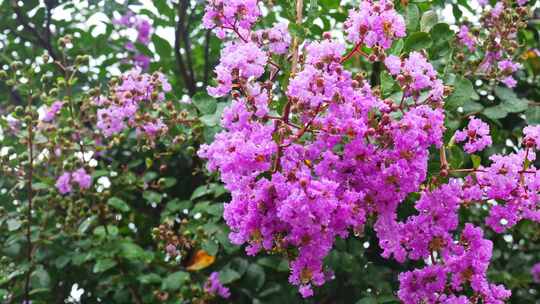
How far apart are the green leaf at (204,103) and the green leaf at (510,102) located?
876 millimetres

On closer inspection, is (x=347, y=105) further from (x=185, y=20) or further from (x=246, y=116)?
(x=185, y=20)

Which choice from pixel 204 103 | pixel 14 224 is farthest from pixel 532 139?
pixel 14 224

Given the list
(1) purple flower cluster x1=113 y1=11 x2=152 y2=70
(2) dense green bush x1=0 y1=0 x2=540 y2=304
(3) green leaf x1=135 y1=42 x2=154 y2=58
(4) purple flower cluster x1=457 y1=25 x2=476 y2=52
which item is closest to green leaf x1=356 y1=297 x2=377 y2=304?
(2) dense green bush x1=0 y1=0 x2=540 y2=304

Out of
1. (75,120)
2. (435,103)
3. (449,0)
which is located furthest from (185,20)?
(435,103)

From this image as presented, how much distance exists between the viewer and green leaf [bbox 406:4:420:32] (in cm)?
160

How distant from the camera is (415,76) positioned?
128 centimetres

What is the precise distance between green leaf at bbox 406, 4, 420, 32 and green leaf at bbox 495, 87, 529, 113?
55 cm

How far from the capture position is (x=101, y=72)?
2.68m

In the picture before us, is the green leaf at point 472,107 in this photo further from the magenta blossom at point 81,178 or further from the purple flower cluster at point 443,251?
the magenta blossom at point 81,178

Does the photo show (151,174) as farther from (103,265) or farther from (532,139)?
(532,139)

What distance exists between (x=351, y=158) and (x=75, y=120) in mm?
1208

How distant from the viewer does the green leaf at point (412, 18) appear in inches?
62.9

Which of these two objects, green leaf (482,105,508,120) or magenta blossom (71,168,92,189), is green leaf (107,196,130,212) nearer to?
magenta blossom (71,168,92,189)

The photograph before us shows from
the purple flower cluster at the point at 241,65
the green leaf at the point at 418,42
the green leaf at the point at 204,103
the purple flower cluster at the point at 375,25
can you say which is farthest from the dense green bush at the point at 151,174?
the purple flower cluster at the point at 241,65
